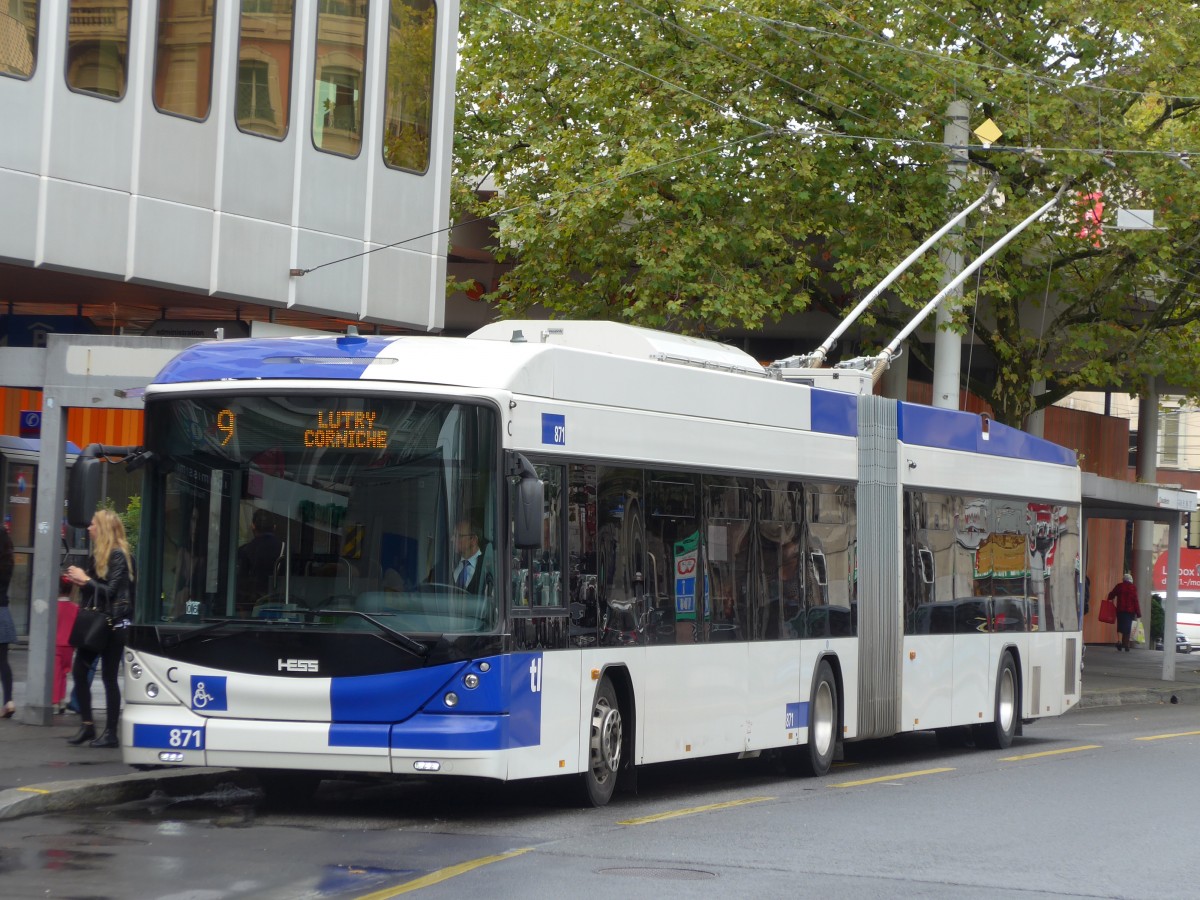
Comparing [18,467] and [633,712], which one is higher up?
[18,467]

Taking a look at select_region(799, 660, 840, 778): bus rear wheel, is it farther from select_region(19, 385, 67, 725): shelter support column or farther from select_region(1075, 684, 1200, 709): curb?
select_region(1075, 684, 1200, 709): curb

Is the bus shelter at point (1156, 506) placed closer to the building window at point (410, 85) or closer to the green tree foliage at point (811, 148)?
the green tree foliage at point (811, 148)

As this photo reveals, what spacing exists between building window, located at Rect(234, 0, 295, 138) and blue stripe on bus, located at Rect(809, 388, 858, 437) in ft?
24.1

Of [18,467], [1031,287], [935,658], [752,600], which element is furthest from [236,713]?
[1031,287]

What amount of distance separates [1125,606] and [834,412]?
29.9 m

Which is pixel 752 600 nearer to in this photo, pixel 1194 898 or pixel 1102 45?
pixel 1194 898

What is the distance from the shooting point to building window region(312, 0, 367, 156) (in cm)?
2062

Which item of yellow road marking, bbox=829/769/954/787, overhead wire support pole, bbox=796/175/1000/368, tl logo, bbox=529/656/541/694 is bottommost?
yellow road marking, bbox=829/769/954/787

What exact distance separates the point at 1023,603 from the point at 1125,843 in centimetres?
840

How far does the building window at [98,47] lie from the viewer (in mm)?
18062

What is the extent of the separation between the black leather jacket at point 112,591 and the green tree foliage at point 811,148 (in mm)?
12780

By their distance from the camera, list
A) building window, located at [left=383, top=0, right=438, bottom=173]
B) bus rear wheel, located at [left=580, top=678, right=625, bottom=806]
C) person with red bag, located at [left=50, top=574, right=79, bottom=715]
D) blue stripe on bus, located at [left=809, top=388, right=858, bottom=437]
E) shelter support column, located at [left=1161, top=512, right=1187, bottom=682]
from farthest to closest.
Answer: shelter support column, located at [left=1161, top=512, right=1187, bottom=682] → building window, located at [left=383, top=0, right=438, bottom=173] → person with red bag, located at [left=50, top=574, right=79, bottom=715] → blue stripe on bus, located at [left=809, top=388, right=858, bottom=437] → bus rear wheel, located at [left=580, top=678, right=625, bottom=806]

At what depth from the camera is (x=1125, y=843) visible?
11102 mm

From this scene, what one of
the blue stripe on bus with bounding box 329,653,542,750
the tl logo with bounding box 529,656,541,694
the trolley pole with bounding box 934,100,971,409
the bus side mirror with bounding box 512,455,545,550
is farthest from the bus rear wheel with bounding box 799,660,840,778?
the trolley pole with bounding box 934,100,971,409
